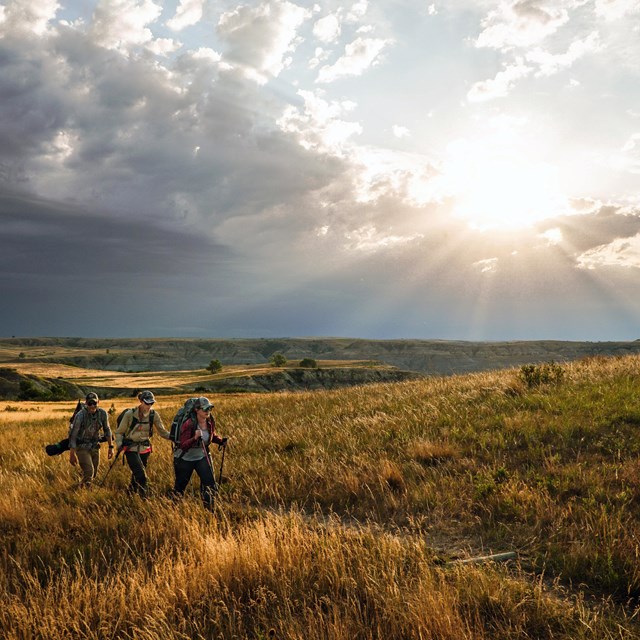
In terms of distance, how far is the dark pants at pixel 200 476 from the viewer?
7595 millimetres

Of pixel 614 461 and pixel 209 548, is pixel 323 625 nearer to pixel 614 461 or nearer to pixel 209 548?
pixel 209 548

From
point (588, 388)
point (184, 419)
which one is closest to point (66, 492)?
point (184, 419)

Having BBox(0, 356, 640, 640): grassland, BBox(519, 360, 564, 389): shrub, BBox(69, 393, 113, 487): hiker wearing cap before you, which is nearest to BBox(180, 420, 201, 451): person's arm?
BBox(0, 356, 640, 640): grassland

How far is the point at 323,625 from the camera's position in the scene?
11.9ft

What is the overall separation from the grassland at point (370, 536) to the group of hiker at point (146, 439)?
1.45 feet

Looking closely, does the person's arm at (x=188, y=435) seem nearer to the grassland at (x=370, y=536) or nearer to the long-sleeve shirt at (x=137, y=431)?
the grassland at (x=370, y=536)

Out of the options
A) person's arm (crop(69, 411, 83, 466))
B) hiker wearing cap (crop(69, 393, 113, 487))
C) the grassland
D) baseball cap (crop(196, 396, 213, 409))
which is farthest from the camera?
hiker wearing cap (crop(69, 393, 113, 487))

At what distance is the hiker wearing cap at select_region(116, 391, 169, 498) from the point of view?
8.64m

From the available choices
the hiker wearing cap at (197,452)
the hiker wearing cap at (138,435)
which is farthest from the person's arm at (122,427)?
the hiker wearing cap at (197,452)

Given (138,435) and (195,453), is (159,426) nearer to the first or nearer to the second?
(138,435)

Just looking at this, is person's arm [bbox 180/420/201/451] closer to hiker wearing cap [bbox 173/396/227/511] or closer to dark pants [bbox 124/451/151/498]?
hiker wearing cap [bbox 173/396/227/511]

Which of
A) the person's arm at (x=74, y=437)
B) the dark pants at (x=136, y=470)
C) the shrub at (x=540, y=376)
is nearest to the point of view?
the dark pants at (x=136, y=470)

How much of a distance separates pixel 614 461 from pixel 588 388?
15.0 feet

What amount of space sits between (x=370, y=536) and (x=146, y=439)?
550 cm
